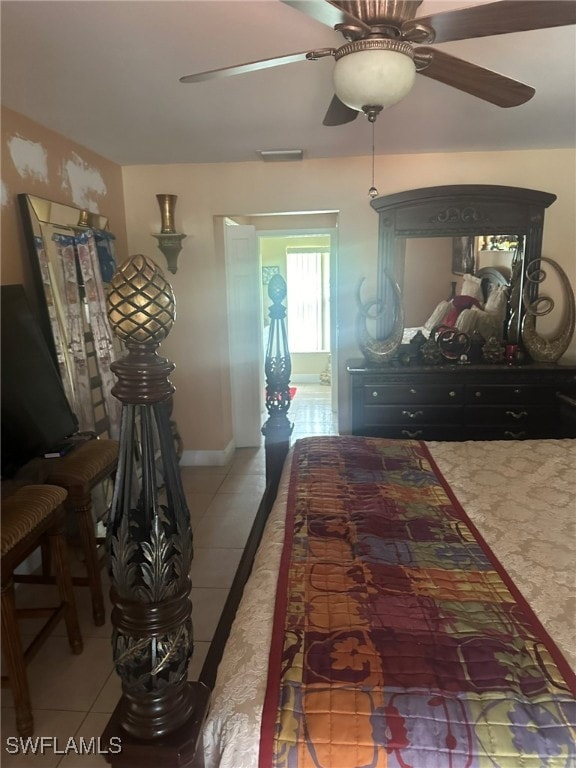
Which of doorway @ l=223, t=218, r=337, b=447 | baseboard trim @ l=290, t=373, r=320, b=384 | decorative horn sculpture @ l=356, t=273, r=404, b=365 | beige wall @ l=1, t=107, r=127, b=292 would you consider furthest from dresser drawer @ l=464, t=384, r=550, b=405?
baseboard trim @ l=290, t=373, r=320, b=384

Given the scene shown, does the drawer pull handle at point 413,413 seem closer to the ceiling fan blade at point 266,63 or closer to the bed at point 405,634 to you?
the bed at point 405,634

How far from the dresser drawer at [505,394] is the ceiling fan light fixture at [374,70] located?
2554mm

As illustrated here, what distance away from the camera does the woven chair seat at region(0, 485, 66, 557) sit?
1.66 metres

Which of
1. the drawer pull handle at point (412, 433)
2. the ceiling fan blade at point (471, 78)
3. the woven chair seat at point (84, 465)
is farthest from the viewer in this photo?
the drawer pull handle at point (412, 433)

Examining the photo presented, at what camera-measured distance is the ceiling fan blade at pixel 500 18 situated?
3.92 ft

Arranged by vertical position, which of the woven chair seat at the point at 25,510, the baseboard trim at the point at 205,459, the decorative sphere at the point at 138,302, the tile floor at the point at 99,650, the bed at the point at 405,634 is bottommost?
the tile floor at the point at 99,650

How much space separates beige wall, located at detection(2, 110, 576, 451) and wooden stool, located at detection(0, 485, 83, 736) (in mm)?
2152

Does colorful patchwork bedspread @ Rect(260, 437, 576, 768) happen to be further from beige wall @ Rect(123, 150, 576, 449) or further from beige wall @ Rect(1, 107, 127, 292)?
beige wall @ Rect(123, 150, 576, 449)

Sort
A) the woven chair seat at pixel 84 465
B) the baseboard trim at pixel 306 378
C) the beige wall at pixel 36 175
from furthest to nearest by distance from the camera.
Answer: the baseboard trim at pixel 306 378, the beige wall at pixel 36 175, the woven chair seat at pixel 84 465

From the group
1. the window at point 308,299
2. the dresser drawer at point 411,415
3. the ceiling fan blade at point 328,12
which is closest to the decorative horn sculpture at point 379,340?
the dresser drawer at point 411,415

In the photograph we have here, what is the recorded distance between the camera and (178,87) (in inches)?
87.0

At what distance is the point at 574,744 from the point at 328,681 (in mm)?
481

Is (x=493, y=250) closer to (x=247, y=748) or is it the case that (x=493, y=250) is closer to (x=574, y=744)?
(x=574, y=744)

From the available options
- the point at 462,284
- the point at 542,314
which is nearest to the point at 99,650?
the point at 462,284
